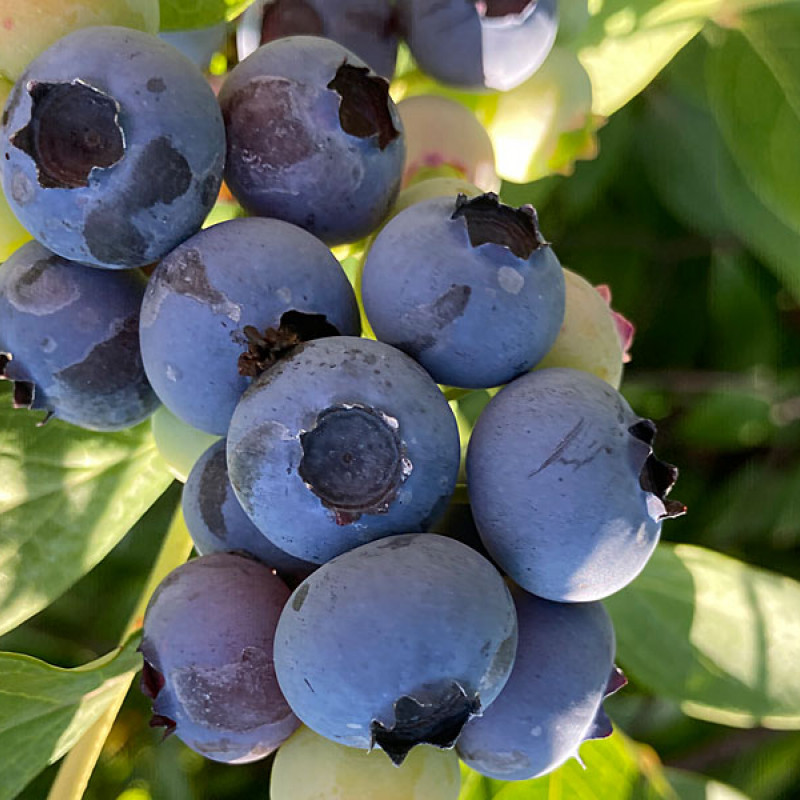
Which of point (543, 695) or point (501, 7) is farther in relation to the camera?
point (501, 7)

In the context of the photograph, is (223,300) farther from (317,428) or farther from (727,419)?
(727,419)

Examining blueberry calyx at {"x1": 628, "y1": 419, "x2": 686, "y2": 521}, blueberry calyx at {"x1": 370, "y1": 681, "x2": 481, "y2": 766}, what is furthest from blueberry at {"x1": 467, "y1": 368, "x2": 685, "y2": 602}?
blueberry calyx at {"x1": 370, "y1": 681, "x2": 481, "y2": 766}

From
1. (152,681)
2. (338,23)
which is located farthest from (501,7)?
(152,681)

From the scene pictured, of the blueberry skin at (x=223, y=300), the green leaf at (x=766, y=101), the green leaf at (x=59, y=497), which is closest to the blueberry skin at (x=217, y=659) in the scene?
the blueberry skin at (x=223, y=300)

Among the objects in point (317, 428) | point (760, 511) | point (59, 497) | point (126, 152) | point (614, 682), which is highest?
point (126, 152)

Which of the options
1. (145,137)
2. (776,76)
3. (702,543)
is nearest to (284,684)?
(145,137)

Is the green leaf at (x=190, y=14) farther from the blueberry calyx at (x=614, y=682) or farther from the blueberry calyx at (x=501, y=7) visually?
the blueberry calyx at (x=614, y=682)
